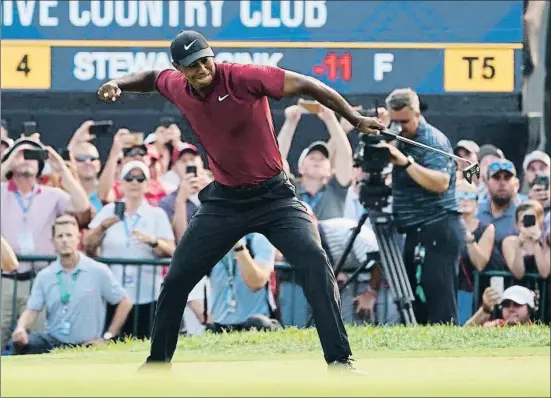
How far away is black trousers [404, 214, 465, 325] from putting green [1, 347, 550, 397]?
206 cm

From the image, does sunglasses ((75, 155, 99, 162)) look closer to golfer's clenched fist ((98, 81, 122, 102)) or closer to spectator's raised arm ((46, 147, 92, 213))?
spectator's raised arm ((46, 147, 92, 213))

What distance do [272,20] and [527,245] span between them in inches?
158

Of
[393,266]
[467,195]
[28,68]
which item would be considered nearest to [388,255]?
[393,266]

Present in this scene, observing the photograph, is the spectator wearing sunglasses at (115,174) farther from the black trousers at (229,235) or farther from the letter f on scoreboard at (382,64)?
the black trousers at (229,235)

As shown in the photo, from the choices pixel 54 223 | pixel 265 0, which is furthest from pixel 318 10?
pixel 54 223

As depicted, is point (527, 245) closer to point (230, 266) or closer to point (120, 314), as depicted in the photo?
point (230, 266)

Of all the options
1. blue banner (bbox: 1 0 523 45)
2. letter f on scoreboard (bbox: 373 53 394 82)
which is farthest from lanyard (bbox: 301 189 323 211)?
blue banner (bbox: 1 0 523 45)

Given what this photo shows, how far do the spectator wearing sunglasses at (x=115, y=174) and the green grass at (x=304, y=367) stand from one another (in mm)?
2402

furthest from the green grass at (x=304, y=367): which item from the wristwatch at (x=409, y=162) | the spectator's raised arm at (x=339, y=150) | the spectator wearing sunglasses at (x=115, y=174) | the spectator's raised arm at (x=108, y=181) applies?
the spectator's raised arm at (x=108, y=181)

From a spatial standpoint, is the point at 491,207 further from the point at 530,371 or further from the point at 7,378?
the point at 7,378

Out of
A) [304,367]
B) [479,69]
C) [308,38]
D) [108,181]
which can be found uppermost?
[308,38]

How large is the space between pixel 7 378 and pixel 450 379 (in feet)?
6.83

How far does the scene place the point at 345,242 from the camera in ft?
40.3

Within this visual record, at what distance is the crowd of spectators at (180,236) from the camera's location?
39.3ft
